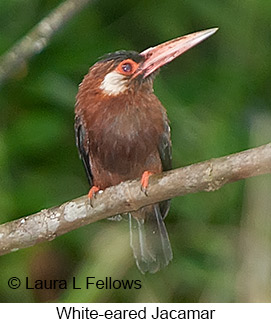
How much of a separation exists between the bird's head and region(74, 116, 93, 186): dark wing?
0.07 metres

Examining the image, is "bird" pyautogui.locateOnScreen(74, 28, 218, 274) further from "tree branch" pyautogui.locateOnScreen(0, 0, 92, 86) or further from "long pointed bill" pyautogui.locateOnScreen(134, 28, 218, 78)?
"tree branch" pyautogui.locateOnScreen(0, 0, 92, 86)

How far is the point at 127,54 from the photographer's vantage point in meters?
1.37

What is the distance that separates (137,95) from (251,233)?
1.09 feet

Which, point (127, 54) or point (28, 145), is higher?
point (127, 54)

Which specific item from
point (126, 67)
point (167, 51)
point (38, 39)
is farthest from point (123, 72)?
point (38, 39)

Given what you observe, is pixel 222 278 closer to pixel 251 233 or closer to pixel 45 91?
pixel 251 233

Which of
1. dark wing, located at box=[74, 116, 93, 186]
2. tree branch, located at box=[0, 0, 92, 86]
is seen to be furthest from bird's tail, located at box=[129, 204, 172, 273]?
tree branch, located at box=[0, 0, 92, 86]

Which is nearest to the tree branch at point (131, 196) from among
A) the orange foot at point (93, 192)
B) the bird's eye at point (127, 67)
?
the orange foot at point (93, 192)

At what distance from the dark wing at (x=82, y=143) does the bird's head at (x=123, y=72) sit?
0.07 meters

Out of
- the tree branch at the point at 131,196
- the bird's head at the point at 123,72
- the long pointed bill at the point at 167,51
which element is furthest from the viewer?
the bird's head at the point at 123,72

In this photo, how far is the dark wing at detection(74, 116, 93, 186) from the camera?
143cm

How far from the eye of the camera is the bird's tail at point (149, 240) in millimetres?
1410

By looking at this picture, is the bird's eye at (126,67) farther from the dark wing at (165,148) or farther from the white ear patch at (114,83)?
the dark wing at (165,148)
